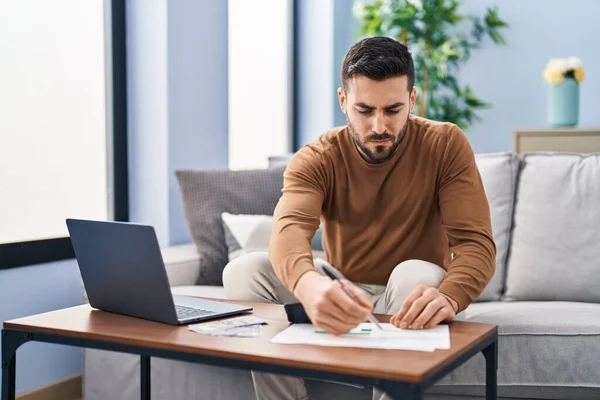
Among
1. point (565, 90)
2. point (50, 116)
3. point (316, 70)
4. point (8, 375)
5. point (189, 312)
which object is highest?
point (316, 70)

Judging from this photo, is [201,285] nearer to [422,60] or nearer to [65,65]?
[65,65]

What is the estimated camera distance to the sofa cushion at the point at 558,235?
240cm

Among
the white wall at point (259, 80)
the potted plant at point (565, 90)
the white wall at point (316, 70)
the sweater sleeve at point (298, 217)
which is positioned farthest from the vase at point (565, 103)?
the sweater sleeve at point (298, 217)

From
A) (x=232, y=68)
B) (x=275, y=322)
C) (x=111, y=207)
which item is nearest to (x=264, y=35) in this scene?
(x=232, y=68)

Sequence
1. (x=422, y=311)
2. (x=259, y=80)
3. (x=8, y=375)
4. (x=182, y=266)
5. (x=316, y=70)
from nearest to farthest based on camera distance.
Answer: (x=422, y=311) → (x=8, y=375) → (x=182, y=266) → (x=259, y=80) → (x=316, y=70)

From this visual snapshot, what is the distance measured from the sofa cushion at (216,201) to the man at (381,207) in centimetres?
69

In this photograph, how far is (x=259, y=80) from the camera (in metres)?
4.20

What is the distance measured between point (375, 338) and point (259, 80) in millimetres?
2985

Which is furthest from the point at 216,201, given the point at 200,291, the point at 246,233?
the point at 200,291

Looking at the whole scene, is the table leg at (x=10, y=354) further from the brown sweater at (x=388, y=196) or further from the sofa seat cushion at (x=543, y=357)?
the sofa seat cushion at (x=543, y=357)

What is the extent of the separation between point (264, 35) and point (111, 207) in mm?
1589

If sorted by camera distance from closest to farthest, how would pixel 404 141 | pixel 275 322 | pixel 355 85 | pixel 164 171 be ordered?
1. pixel 275 322
2. pixel 355 85
3. pixel 404 141
4. pixel 164 171

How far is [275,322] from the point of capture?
156 cm

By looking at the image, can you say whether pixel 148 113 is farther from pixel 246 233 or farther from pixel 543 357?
pixel 543 357
